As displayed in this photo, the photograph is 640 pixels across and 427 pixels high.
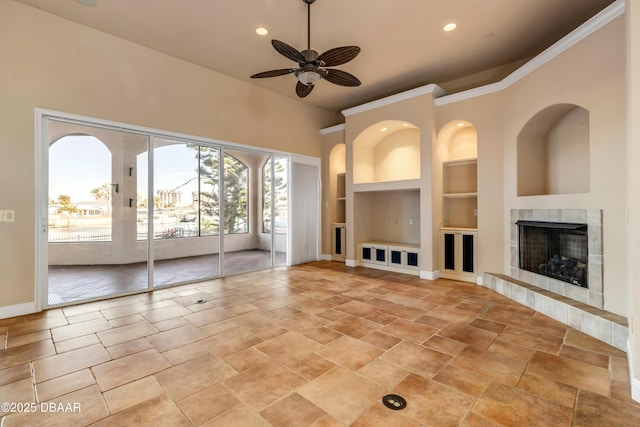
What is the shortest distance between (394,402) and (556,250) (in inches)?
138

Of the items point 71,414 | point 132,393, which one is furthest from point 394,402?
point 71,414

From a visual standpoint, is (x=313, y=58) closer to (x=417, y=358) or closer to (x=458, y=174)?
(x=417, y=358)

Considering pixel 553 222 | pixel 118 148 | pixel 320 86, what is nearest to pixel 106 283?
pixel 118 148

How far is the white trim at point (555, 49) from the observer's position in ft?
9.72

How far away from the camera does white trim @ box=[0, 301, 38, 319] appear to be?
3.50 m

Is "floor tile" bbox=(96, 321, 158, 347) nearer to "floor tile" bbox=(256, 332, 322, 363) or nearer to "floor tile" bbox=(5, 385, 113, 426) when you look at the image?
"floor tile" bbox=(5, 385, 113, 426)

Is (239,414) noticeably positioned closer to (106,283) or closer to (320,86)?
(106,283)

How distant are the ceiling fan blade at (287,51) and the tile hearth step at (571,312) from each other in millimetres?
4200

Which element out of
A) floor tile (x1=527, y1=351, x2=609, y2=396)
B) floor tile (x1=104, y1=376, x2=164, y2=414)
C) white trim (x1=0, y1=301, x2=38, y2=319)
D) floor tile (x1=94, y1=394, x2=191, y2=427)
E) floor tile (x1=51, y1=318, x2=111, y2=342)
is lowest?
floor tile (x1=527, y1=351, x2=609, y2=396)

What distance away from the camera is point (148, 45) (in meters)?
4.50

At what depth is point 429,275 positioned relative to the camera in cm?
539

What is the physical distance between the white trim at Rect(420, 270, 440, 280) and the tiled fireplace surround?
1.20 m

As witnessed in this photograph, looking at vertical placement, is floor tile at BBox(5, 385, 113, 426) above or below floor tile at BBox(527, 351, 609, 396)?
above

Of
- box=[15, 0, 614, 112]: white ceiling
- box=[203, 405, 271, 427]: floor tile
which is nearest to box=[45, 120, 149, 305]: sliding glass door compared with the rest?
box=[15, 0, 614, 112]: white ceiling
